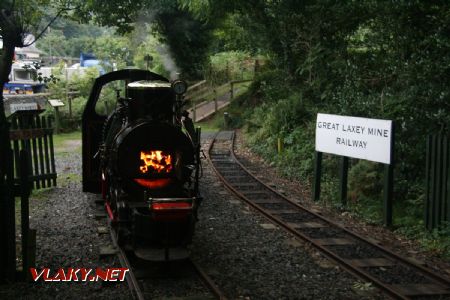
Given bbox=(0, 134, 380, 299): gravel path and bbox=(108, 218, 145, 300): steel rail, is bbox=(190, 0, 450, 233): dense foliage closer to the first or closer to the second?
bbox=(0, 134, 380, 299): gravel path

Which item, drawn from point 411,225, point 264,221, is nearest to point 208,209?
point 264,221

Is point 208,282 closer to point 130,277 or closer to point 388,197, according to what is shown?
point 130,277

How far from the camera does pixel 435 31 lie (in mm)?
10523

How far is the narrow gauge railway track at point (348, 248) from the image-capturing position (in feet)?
19.7

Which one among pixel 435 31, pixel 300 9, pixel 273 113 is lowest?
pixel 273 113

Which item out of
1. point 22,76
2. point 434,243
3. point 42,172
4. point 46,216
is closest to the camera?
point 434,243

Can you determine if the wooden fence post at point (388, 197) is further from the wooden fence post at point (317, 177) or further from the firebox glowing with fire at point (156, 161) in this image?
the firebox glowing with fire at point (156, 161)

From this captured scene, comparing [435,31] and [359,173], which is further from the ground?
[435,31]

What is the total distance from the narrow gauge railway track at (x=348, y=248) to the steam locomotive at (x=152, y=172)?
7.28 feet

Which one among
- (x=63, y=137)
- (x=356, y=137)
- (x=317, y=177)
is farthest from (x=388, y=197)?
(x=63, y=137)

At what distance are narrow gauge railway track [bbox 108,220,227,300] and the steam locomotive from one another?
0.19 meters

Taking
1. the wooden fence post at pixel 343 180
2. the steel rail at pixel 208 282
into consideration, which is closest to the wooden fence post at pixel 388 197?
the wooden fence post at pixel 343 180

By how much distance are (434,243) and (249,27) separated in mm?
11861

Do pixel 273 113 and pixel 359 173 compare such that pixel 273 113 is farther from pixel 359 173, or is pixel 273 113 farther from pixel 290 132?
pixel 359 173
